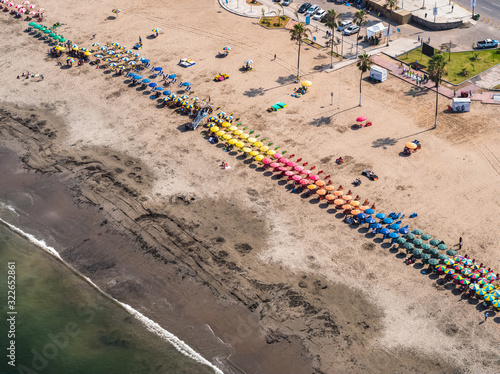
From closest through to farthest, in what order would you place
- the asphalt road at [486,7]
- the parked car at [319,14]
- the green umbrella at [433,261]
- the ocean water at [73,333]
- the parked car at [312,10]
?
the ocean water at [73,333] → the green umbrella at [433,261] → the asphalt road at [486,7] → the parked car at [319,14] → the parked car at [312,10]

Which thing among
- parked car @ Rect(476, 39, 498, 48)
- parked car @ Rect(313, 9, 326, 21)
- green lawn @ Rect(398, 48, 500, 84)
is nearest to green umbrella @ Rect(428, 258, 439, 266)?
green lawn @ Rect(398, 48, 500, 84)

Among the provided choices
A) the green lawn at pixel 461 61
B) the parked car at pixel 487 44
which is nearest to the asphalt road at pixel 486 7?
the parked car at pixel 487 44

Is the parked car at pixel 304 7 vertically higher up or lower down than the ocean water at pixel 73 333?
higher up

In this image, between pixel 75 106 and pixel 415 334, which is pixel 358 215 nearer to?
pixel 415 334

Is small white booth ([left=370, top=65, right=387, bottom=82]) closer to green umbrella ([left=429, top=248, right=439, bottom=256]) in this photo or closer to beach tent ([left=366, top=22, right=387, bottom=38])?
beach tent ([left=366, top=22, right=387, bottom=38])

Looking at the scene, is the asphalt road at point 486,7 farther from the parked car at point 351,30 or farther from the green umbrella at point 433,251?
the green umbrella at point 433,251

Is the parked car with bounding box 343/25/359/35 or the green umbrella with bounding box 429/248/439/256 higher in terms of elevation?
the parked car with bounding box 343/25/359/35

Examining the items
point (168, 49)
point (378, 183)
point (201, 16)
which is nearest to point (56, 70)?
point (168, 49)
